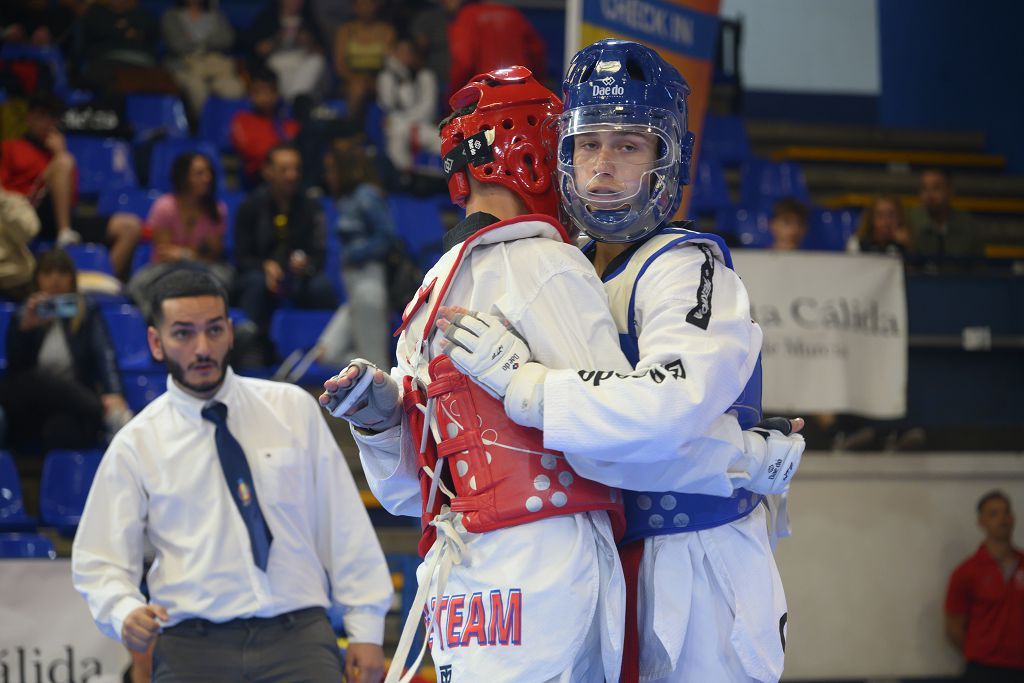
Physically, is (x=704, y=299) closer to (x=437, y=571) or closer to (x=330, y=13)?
(x=437, y=571)

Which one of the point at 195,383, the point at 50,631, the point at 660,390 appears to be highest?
the point at 660,390

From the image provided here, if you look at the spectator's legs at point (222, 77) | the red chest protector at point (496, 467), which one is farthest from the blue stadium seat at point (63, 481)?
the spectator's legs at point (222, 77)

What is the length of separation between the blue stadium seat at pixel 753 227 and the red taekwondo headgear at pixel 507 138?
7951 mm

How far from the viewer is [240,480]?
4.89 meters

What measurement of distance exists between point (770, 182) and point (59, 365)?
7437 millimetres

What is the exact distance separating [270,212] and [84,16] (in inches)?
148

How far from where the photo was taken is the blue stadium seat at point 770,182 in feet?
40.4

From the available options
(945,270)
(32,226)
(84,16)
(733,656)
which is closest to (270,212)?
(32,226)

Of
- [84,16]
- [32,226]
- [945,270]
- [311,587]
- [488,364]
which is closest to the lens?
[488,364]

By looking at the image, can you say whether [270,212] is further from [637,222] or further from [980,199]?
[980,199]

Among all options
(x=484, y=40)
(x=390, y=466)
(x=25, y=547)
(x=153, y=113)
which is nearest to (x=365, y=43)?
(x=484, y=40)

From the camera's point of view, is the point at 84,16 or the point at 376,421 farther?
the point at 84,16

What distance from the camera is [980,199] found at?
1339 centimetres

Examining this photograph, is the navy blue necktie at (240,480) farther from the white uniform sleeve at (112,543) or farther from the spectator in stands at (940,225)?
the spectator in stands at (940,225)
